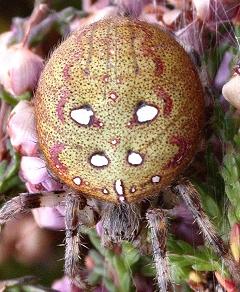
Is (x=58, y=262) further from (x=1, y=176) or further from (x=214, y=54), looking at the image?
(x=214, y=54)

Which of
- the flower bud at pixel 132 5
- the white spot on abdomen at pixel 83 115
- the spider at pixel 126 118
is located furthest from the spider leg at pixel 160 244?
the flower bud at pixel 132 5

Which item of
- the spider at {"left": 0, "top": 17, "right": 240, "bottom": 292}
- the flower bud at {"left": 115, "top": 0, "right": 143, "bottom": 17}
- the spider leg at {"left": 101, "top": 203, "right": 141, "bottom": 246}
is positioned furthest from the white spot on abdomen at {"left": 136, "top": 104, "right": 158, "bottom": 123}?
the flower bud at {"left": 115, "top": 0, "right": 143, "bottom": 17}

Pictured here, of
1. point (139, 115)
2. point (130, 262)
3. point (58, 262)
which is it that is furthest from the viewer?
point (58, 262)

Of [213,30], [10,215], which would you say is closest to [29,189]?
[10,215]

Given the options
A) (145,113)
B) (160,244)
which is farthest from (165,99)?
(160,244)

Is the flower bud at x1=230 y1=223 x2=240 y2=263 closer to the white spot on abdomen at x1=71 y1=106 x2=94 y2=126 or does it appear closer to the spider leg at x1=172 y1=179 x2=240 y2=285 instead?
the spider leg at x1=172 y1=179 x2=240 y2=285

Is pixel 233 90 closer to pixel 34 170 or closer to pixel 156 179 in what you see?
pixel 156 179

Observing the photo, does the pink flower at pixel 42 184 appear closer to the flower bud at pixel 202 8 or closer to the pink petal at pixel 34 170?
the pink petal at pixel 34 170
